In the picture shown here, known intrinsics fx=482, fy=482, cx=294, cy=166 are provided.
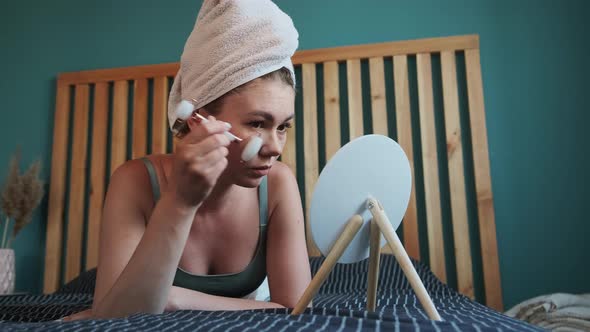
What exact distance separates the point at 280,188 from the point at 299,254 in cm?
15

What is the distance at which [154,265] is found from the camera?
2.17ft

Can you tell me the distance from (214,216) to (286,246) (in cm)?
17

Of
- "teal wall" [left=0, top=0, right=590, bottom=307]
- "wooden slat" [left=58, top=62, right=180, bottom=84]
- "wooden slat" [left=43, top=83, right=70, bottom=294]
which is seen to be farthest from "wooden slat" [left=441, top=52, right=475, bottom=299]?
"wooden slat" [left=43, top=83, right=70, bottom=294]

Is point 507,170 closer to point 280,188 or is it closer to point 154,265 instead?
point 280,188

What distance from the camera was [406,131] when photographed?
1986 millimetres

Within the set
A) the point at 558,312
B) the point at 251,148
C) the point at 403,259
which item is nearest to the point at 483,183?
the point at 558,312

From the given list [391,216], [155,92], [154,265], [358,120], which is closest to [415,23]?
[358,120]

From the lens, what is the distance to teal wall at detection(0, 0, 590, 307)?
1843 millimetres

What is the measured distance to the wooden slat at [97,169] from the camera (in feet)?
7.09

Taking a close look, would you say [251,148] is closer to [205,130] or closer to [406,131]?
[205,130]

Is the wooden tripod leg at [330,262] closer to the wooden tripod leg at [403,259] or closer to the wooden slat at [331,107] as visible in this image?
the wooden tripod leg at [403,259]

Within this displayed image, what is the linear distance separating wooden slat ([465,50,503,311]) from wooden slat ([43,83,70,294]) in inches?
72.5

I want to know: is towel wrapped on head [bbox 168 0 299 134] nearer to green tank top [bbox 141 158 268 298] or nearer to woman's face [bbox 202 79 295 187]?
woman's face [bbox 202 79 295 187]

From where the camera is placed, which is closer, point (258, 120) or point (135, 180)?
point (258, 120)
